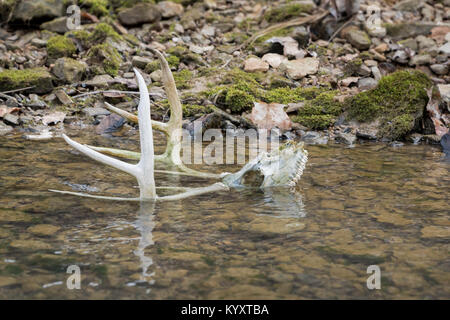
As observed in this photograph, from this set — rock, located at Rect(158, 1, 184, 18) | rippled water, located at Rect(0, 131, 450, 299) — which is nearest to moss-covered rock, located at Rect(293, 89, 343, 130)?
rippled water, located at Rect(0, 131, 450, 299)

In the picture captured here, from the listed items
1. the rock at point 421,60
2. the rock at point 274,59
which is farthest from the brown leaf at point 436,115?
the rock at point 274,59

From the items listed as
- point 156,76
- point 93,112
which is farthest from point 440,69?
point 93,112

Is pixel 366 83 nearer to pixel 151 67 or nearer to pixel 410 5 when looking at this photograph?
pixel 151 67

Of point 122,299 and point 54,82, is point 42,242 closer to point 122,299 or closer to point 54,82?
point 122,299

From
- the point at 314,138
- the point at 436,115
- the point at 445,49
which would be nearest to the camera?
the point at 314,138

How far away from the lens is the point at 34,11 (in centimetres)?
1266

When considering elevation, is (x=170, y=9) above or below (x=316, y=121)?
above

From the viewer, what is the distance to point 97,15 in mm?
13812

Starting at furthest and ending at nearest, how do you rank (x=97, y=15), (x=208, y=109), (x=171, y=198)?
(x=97, y=15)
(x=208, y=109)
(x=171, y=198)

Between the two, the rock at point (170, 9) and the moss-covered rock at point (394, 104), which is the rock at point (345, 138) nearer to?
the moss-covered rock at point (394, 104)

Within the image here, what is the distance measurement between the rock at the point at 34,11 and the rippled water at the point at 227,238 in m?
7.84

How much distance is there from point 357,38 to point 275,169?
779cm
